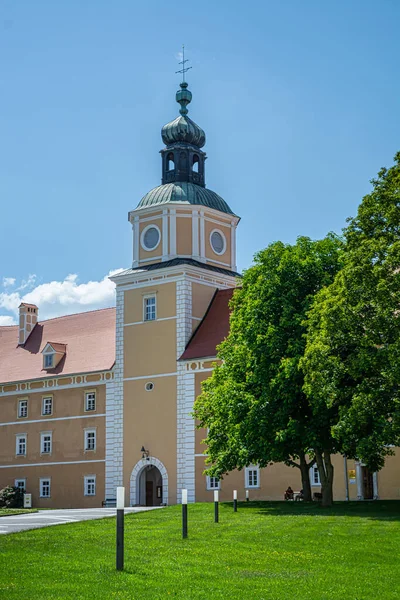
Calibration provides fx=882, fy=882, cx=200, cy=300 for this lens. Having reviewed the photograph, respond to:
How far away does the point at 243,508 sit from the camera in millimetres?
31266

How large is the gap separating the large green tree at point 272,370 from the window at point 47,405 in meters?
17.9

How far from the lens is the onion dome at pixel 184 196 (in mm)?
48594

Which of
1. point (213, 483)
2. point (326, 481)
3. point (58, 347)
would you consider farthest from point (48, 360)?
point (326, 481)

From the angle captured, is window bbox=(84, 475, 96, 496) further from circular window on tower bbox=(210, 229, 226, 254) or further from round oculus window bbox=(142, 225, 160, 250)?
circular window on tower bbox=(210, 229, 226, 254)

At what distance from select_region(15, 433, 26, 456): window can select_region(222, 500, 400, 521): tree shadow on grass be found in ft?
70.5

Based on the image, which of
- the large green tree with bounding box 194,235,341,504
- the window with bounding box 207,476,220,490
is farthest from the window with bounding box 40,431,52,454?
the large green tree with bounding box 194,235,341,504

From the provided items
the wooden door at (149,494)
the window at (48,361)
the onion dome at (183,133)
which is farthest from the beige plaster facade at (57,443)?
the onion dome at (183,133)

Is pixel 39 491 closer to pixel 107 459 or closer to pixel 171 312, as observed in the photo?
pixel 107 459

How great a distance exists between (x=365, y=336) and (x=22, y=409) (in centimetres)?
3050

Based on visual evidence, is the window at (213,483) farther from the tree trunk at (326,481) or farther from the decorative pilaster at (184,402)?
the tree trunk at (326,481)

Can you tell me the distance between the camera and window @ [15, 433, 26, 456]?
170 feet

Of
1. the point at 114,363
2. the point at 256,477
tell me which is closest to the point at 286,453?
the point at 256,477

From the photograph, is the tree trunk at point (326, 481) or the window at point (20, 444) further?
the window at point (20, 444)

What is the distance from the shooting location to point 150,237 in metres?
49.1
